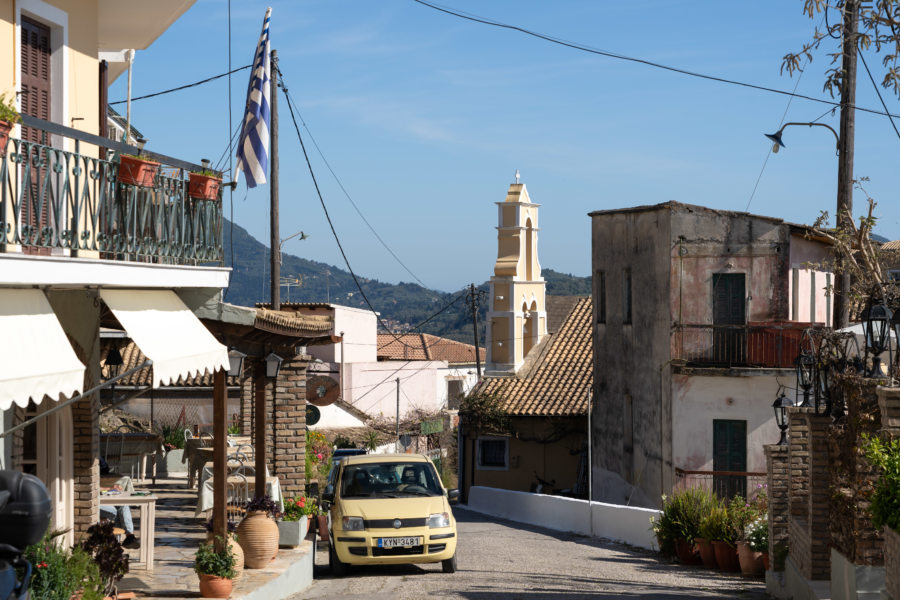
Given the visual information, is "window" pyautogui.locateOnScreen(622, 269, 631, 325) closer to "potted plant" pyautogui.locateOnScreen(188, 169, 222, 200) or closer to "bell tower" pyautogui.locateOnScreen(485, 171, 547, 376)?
"bell tower" pyautogui.locateOnScreen(485, 171, 547, 376)

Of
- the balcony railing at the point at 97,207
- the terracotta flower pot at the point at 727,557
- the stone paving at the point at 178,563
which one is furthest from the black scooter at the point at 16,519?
the terracotta flower pot at the point at 727,557

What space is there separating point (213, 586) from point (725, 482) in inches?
635

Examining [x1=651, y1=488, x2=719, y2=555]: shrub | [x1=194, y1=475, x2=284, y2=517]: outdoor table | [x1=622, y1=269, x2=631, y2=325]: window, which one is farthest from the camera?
[x1=622, y1=269, x2=631, y2=325]: window

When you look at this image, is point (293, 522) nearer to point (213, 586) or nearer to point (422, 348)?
point (213, 586)

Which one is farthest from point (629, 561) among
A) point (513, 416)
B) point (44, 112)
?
point (513, 416)

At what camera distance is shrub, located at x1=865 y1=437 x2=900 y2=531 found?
8039mm

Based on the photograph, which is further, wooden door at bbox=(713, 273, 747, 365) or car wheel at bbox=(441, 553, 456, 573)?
wooden door at bbox=(713, 273, 747, 365)

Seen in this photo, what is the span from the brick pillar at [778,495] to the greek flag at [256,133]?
9094mm

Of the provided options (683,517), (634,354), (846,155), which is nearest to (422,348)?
(634,354)

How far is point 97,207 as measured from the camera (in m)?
9.88

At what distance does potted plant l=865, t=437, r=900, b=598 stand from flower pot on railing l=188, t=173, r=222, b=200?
7.09 m

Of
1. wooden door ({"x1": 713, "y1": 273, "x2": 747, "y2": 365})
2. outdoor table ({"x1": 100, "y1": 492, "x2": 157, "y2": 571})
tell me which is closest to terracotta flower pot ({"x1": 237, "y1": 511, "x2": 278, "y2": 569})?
outdoor table ({"x1": 100, "y1": 492, "x2": 157, "y2": 571})

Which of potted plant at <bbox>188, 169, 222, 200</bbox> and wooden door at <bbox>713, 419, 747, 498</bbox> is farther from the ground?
potted plant at <bbox>188, 169, 222, 200</bbox>

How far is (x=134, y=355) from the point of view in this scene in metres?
33.8
